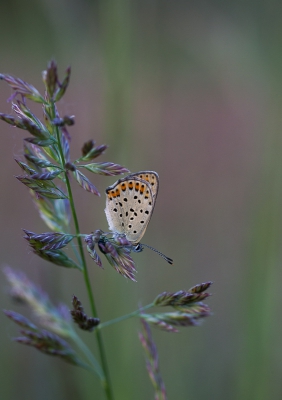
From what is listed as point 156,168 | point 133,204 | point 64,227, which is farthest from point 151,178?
point 156,168

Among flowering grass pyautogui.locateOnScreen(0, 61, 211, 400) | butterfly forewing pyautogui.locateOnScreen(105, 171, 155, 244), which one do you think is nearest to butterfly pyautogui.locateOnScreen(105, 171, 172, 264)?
butterfly forewing pyautogui.locateOnScreen(105, 171, 155, 244)

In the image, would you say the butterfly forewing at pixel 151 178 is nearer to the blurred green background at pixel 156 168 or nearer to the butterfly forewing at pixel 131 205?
the butterfly forewing at pixel 131 205

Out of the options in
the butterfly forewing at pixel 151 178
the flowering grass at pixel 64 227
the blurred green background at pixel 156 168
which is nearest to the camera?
the flowering grass at pixel 64 227

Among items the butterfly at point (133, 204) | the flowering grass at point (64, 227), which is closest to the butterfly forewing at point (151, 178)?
the butterfly at point (133, 204)

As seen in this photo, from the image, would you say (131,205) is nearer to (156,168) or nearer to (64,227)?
(64,227)

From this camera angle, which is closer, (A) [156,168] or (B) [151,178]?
Result: (B) [151,178]

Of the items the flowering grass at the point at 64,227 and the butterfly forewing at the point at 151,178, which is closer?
the flowering grass at the point at 64,227

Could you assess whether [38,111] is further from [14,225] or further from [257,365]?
[257,365]

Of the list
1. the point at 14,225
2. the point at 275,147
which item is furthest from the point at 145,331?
→ the point at 14,225

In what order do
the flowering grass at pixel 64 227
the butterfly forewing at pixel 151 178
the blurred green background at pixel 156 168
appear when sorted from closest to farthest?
the flowering grass at pixel 64 227 < the butterfly forewing at pixel 151 178 < the blurred green background at pixel 156 168
